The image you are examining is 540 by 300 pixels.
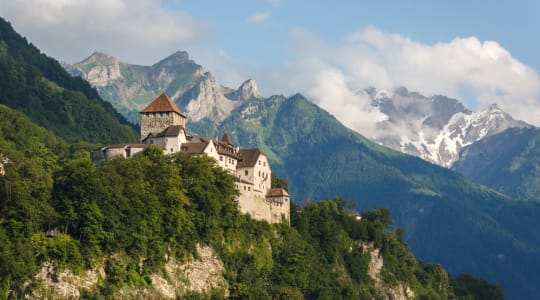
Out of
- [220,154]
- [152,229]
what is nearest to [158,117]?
[220,154]

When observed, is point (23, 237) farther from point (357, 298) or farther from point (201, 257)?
point (357, 298)

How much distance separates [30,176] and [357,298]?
202 feet

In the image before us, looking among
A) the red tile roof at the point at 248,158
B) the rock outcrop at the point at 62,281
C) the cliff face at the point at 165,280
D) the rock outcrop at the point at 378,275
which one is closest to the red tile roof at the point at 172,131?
the red tile roof at the point at 248,158

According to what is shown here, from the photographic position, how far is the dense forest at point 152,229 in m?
92.1

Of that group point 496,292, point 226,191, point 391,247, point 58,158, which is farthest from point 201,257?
point 496,292

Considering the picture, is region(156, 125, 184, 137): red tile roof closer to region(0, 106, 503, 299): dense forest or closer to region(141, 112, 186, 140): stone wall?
region(141, 112, 186, 140): stone wall

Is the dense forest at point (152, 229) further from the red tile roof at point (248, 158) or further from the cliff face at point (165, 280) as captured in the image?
the red tile roof at point (248, 158)

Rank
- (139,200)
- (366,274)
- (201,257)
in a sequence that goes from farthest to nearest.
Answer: (366,274) → (201,257) → (139,200)

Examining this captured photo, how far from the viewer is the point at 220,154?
132 meters

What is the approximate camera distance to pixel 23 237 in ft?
296

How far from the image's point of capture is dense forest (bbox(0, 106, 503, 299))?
9212 cm

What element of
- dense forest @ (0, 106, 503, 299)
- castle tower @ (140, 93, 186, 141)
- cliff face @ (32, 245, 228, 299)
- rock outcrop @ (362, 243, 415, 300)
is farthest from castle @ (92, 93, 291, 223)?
rock outcrop @ (362, 243, 415, 300)

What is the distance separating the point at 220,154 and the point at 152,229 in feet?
88.5

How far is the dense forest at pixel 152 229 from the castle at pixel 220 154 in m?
2.73
